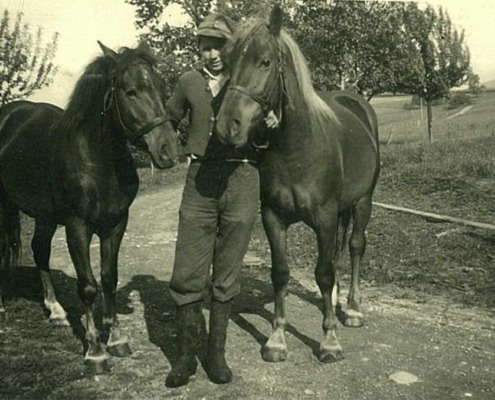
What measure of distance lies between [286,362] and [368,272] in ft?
9.25

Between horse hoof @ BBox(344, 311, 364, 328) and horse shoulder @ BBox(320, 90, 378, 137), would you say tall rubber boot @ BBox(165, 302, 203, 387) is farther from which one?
horse shoulder @ BBox(320, 90, 378, 137)

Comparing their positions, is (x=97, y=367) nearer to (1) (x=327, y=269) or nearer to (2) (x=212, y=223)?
(2) (x=212, y=223)

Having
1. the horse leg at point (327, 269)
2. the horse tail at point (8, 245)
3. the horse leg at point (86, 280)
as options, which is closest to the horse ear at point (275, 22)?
the horse leg at point (327, 269)

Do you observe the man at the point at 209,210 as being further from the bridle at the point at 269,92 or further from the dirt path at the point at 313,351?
the dirt path at the point at 313,351

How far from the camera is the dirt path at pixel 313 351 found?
386 cm

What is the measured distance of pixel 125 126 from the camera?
13.2ft

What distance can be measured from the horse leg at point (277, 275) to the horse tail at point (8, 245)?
295 centimetres

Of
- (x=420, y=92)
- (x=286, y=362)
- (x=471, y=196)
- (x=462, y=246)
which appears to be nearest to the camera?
(x=286, y=362)

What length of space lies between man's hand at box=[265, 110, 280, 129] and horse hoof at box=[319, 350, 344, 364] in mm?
1806

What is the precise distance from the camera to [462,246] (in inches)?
301

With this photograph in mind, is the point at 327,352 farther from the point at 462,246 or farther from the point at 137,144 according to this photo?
the point at 462,246

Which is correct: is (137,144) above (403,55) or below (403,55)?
below

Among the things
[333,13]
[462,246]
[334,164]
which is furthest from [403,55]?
[334,164]

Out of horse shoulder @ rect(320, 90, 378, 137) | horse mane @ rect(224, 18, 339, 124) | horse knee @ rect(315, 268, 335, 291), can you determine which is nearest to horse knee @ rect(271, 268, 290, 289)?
horse knee @ rect(315, 268, 335, 291)
